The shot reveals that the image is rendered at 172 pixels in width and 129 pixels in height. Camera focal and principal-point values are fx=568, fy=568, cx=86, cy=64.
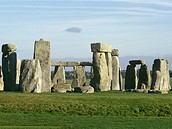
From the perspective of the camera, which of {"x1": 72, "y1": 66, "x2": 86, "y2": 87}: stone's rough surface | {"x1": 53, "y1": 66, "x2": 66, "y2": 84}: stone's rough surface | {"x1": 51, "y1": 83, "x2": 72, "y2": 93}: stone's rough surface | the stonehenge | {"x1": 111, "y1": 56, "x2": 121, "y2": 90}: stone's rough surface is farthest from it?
Result: {"x1": 72, "y1": 66, "x2": 86, "y2": 87}: stone's rough surface

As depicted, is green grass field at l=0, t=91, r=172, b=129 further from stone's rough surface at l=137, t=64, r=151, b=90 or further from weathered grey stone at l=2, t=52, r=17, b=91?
stone's rough surface at l=137, t=64, r=151, b=90

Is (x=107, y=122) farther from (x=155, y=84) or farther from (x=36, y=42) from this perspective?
(x=155, y=84)

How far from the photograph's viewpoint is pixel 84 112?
86.6 feet

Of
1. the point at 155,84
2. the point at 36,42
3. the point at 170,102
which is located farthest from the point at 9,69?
the point at 170,102

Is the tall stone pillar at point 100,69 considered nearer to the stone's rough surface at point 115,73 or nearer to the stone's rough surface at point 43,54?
the stone's rough surface at point 115,73

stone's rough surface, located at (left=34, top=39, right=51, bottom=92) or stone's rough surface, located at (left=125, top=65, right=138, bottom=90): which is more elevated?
stone's rough surface, located at (left=34, top=39, right=51, bottom=92)

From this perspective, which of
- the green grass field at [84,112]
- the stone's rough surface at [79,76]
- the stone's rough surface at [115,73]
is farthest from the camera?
the stone's rough surface at [79,76]

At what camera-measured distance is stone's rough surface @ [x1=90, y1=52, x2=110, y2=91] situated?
38.8 metres

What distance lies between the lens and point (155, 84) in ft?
131

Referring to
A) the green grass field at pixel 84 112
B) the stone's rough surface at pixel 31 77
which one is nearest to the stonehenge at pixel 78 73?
the stone's rough surface at pixel 31 77

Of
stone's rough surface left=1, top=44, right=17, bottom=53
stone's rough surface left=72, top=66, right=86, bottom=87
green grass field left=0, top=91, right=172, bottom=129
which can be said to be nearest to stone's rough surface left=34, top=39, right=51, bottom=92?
stone's rough surface left=1, top=44, right=17, bottom=53

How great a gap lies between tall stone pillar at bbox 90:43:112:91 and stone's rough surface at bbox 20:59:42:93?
6291mm

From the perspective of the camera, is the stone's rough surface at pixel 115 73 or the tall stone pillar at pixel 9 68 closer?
the tall stone pillar at pixel 9 68

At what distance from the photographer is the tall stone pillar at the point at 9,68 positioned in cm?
3666
